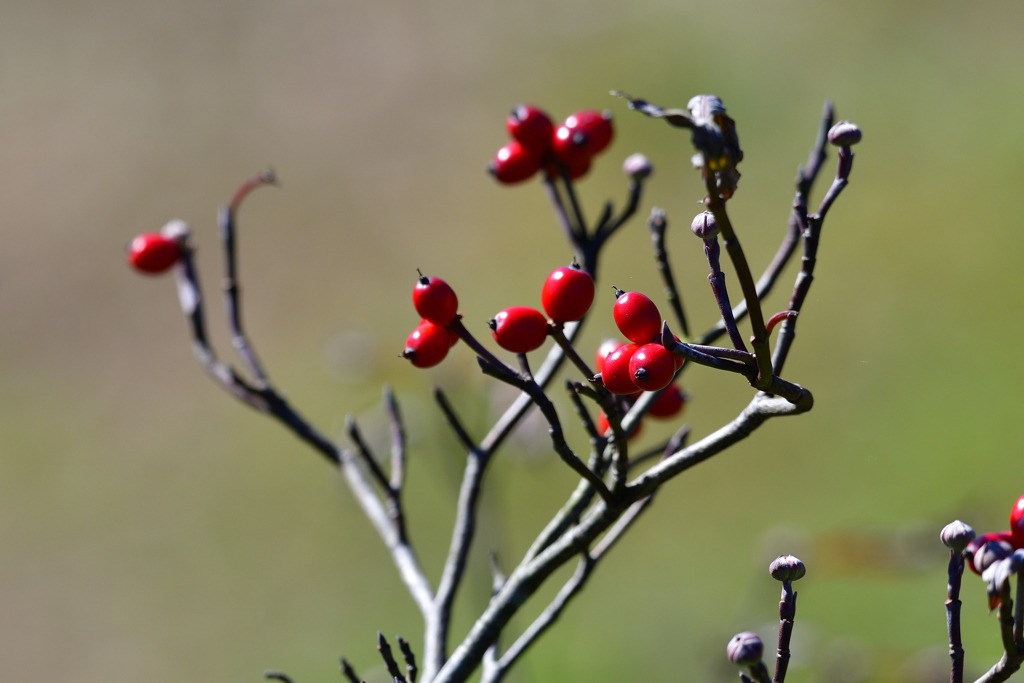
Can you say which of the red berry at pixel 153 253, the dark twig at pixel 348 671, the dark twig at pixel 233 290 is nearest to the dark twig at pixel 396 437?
the dark twig at pixel 233 290

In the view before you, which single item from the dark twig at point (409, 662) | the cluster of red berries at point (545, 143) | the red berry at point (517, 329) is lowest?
the dark twig at point (409, 662)

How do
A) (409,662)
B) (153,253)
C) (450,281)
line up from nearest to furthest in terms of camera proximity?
(409,662)
(153,253)
(450,281)

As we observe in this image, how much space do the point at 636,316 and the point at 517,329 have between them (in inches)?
3.0

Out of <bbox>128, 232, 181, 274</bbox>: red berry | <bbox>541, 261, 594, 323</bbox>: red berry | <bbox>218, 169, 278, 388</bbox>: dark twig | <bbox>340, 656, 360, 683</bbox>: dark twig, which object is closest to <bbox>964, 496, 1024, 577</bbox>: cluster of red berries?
<bbox>541, 261, 594, 323</bbox>: red berry

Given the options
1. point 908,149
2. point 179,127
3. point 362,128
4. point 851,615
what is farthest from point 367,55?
point 851,615

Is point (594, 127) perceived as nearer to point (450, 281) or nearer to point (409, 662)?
point (409, 662)

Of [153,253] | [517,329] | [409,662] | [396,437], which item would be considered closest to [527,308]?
[517,329]

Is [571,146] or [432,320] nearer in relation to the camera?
[432,320]

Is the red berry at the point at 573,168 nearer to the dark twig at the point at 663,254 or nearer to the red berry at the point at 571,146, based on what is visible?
the red berry at the point at 571,146

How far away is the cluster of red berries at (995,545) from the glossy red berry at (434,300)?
1.02 feet

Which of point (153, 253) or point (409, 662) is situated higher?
point (153, 253)

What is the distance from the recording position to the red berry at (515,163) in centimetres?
87

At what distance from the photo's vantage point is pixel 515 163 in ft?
2.86

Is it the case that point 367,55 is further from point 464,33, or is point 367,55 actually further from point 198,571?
point 198,571
